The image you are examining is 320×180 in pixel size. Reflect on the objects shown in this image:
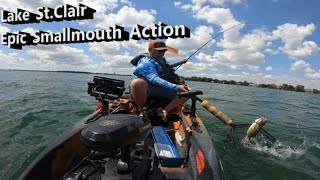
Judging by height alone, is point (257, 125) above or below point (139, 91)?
below

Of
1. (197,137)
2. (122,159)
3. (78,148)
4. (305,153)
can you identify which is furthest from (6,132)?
(305,153)

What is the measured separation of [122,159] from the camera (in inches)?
94.7

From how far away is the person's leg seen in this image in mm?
4871

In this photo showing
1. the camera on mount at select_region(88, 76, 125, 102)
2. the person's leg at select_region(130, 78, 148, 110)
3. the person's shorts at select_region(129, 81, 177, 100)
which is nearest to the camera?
the camera on mount at select_region(88, 76, 125, 102)

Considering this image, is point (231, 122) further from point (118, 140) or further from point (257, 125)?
point (118, 140)

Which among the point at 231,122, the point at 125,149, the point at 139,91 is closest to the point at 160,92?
the point at 139,91

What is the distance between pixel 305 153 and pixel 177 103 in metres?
3.95

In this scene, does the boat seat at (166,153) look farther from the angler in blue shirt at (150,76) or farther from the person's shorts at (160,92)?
the person's shorts at (160,92)

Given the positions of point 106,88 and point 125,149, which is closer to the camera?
point 125,149

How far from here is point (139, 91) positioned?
4.96m

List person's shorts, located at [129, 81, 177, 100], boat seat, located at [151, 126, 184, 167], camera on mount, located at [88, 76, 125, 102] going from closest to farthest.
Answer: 1. boat seat, located at [151, 126, 184, 167]
2. camera on mount, located at [88, 76, 125, 102]
3. person's shorts, located at [129, 81, 177, 100]

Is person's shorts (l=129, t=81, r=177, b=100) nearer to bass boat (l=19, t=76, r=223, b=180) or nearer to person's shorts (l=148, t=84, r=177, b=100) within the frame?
person's shorts (l=148, t=84, r=177, b=100)

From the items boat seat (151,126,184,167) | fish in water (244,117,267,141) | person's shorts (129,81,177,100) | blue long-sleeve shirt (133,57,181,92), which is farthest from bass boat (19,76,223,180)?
fish in water (244,117,267,141)

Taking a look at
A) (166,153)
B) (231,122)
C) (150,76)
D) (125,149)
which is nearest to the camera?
(125,149)
